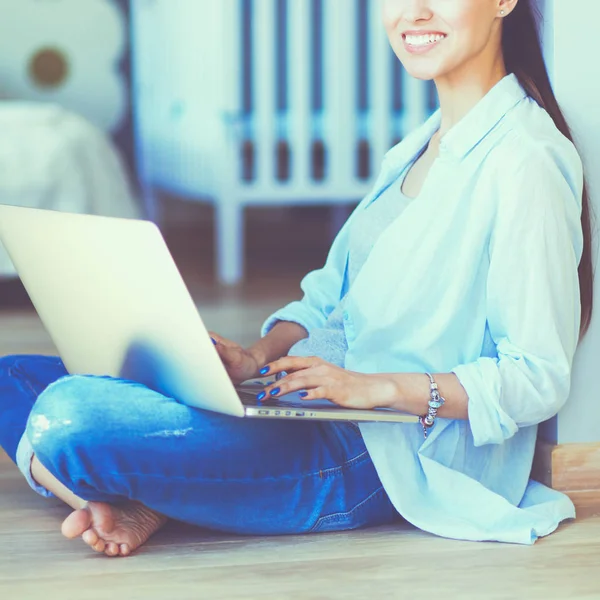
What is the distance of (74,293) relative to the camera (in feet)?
3.97

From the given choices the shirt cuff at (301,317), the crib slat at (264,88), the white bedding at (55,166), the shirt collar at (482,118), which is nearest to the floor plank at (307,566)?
the shirt cuff at (301,317)

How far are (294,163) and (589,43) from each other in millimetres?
2423

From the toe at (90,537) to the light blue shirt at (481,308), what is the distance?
1.01 feet

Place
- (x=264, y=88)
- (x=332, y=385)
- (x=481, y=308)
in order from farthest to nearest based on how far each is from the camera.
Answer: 1. (x=264, y=88)
2. (x=481, y=308)
3. (x=332, y=385)

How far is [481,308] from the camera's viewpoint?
122cm

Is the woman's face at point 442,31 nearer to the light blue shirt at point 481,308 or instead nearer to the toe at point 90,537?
the light blue shirt at point 481,308

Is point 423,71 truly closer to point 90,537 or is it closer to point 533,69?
point 533,69

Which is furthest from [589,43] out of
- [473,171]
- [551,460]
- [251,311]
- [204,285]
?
[204,285]

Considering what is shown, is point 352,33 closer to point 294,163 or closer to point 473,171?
point 294,163

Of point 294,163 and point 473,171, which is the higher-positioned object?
point 473,171

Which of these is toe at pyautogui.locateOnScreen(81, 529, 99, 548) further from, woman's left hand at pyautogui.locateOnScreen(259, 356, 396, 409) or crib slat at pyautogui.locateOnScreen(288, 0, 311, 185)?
crib slat at pyautogui.locateOnScreen(288, 0, 311, 185)

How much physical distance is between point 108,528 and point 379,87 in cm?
Result: 277

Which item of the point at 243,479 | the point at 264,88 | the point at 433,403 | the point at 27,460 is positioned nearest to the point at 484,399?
the point at 433,403

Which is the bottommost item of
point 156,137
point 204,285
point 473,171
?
point 204,285
